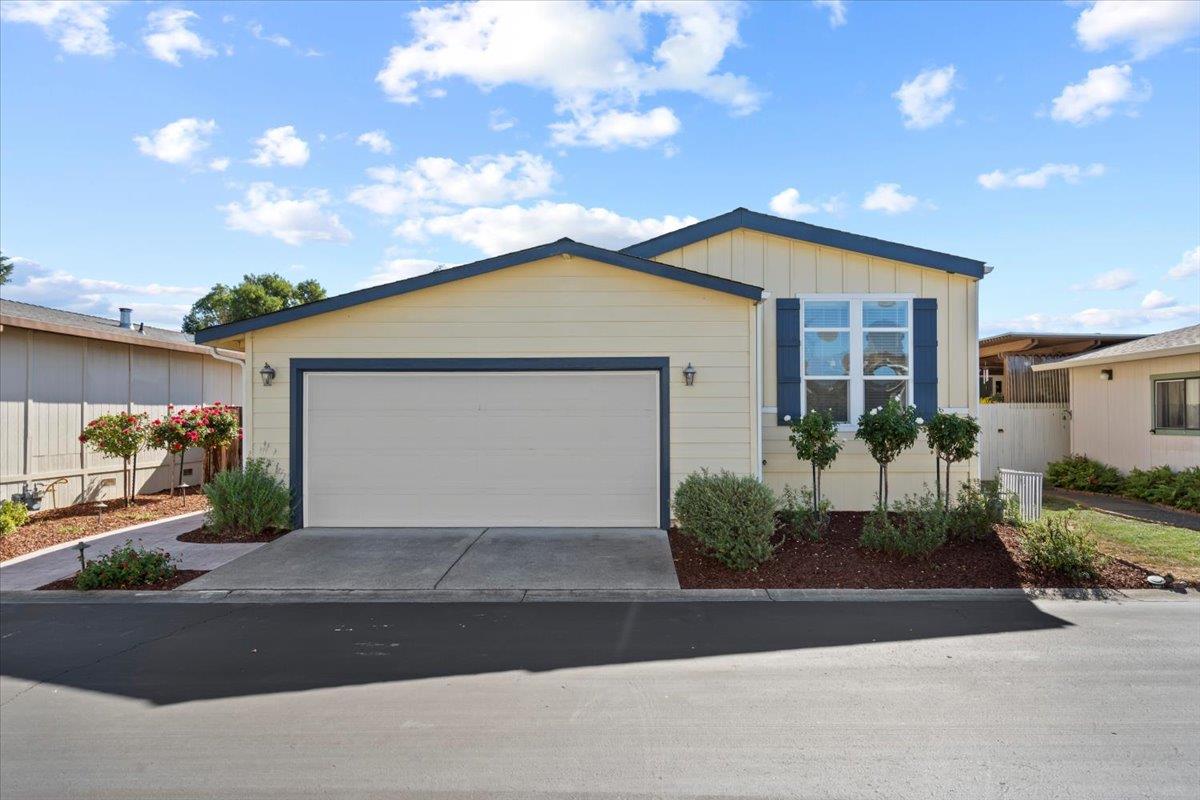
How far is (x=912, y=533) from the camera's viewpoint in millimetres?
7500

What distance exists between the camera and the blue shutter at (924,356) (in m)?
9.89

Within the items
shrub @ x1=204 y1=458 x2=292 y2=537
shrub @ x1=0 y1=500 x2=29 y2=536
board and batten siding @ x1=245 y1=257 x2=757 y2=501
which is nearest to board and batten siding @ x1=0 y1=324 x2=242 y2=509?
shrub @ x1=0 y1=500 x2=29 y2=536

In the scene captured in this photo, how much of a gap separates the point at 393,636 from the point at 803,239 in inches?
312

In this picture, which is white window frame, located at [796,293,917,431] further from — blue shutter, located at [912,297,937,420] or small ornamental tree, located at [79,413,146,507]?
small ornamental tree, located at [79,413,146,507]

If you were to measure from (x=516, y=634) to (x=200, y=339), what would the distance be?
673 centimetres

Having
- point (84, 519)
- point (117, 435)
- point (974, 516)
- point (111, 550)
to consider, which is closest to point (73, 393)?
point (117, 435)

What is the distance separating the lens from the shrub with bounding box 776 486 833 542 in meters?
8.36

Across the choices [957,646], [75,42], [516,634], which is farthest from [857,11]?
[75,42]

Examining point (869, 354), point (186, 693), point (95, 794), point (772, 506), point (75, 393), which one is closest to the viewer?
point (95, 794)

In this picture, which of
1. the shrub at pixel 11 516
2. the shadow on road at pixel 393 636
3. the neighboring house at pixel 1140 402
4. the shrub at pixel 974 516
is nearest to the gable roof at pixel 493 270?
the shrub at pixel 11 516

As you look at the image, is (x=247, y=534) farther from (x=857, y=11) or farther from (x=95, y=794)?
(x=857, y=11)

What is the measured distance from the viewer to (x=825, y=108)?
12320 mm

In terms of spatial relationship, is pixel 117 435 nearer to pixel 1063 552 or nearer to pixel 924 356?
pixel 924 356

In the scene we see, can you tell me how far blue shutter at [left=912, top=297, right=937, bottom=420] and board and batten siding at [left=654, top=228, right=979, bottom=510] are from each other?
0.14 meters
